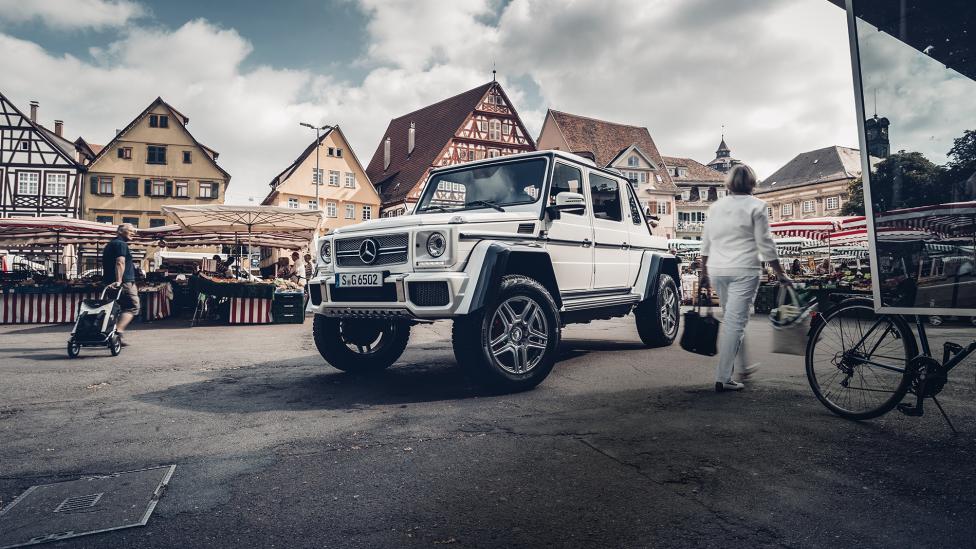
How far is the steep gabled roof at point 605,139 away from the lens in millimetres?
58375

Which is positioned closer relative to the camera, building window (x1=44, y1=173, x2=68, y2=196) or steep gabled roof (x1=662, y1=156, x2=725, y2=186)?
building window (x1=44, y1=173, x2=68, y2=196)

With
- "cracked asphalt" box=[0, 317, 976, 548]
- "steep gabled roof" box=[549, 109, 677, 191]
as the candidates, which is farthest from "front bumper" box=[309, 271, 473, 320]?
"steep gabled roof" box=[549, 109, 677, 191]

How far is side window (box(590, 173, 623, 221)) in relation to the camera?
702 centimetres

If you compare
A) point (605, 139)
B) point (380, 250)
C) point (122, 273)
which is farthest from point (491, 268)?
point (605, 139)

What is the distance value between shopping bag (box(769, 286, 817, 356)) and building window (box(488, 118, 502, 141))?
47437mm

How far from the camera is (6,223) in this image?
1442 centimetres

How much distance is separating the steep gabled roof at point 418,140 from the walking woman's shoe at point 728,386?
44.6m

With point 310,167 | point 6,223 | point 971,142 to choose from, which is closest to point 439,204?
point 971,142

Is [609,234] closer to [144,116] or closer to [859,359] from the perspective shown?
[859,359]

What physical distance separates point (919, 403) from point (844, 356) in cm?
51

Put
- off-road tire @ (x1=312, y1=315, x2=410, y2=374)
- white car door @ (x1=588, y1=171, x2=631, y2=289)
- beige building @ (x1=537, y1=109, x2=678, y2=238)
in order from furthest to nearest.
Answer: beige building @ (x1=537, y1=109, x2=678, y2=238), white car door @ (x1=588, y1=171, x2=631, y2=289), off-road tire @ (x1=312, y1=315, x2=410, y2=374)

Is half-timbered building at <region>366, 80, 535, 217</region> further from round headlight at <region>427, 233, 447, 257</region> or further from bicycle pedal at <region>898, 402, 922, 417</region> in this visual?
bicycle pedal at <region>898, 402, 922, 417</region>

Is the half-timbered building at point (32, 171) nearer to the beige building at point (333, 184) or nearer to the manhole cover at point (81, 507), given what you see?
the beige building at point (333, 184)

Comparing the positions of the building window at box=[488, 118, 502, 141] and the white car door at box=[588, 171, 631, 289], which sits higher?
the building window at box=[488, 118, 502, 141]
